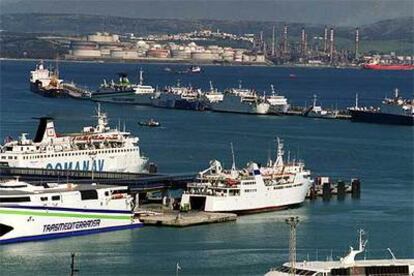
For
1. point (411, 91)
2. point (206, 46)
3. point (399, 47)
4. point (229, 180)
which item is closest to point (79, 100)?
point (411, 91)

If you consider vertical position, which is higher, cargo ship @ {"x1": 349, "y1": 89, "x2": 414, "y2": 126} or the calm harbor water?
cargo ship @ {"x1": 349, "y1": 89, "x2": 414, "y2": 126}

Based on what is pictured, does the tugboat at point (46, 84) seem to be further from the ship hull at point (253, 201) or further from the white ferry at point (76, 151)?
the ship hull at point (253, 201)

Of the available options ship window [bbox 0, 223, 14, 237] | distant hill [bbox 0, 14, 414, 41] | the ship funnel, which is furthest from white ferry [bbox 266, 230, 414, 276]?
distant hill [bbox 0, 14, 414, 41]

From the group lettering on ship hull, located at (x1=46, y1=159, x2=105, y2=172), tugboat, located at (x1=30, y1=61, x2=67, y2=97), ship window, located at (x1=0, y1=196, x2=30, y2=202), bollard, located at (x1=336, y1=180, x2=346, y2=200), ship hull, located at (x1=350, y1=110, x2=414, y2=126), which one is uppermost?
tugboat, located at (x1=30, y1=61, x2=67, y2=97)

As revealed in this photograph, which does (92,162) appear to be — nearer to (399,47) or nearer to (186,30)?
(399,47)

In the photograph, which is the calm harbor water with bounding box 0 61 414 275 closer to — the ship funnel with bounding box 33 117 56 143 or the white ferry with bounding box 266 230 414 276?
the ship funnel with bounding box 33 117 56 143

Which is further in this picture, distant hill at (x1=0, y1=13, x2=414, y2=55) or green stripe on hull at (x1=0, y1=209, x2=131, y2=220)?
distant hill at (x1=0, y1=13, x2=414, y2=55)

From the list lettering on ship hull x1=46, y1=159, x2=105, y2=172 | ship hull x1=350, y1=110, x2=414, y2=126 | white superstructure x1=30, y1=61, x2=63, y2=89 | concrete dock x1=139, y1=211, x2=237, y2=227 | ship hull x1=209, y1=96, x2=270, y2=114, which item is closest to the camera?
concrete dock x1=139, y1=211, x2=237, y2=227
